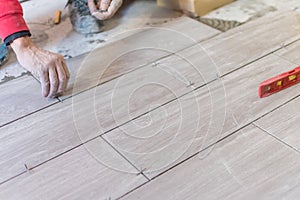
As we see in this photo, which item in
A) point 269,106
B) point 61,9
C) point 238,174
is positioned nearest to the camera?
point 238,174

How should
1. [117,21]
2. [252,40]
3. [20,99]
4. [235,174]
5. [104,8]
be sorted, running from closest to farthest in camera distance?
[235,174]
[20,99]
[252,40]
[104,8]
[117,21]

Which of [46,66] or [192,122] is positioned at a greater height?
[46,66]

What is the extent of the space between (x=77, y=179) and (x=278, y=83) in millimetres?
677

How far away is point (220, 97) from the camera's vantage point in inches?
52.7

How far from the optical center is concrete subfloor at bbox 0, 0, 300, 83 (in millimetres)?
1730

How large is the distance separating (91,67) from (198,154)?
2.02ft

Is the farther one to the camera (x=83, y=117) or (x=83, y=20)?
(x=83, y=20)

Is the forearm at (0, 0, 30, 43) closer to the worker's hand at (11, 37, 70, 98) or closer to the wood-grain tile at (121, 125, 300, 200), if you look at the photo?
the worker's hand at (11, 37, 70, 98)

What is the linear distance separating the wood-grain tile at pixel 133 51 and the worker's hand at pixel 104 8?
0.13 metres

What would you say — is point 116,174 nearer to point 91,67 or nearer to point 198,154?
point 198,154

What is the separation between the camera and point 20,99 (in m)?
1.45

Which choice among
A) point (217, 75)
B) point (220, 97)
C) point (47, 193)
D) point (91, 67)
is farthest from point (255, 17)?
point (47, 193)

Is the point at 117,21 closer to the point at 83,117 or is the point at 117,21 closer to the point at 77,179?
the point at 83,117

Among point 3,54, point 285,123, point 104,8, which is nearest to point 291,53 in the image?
point 285,123
